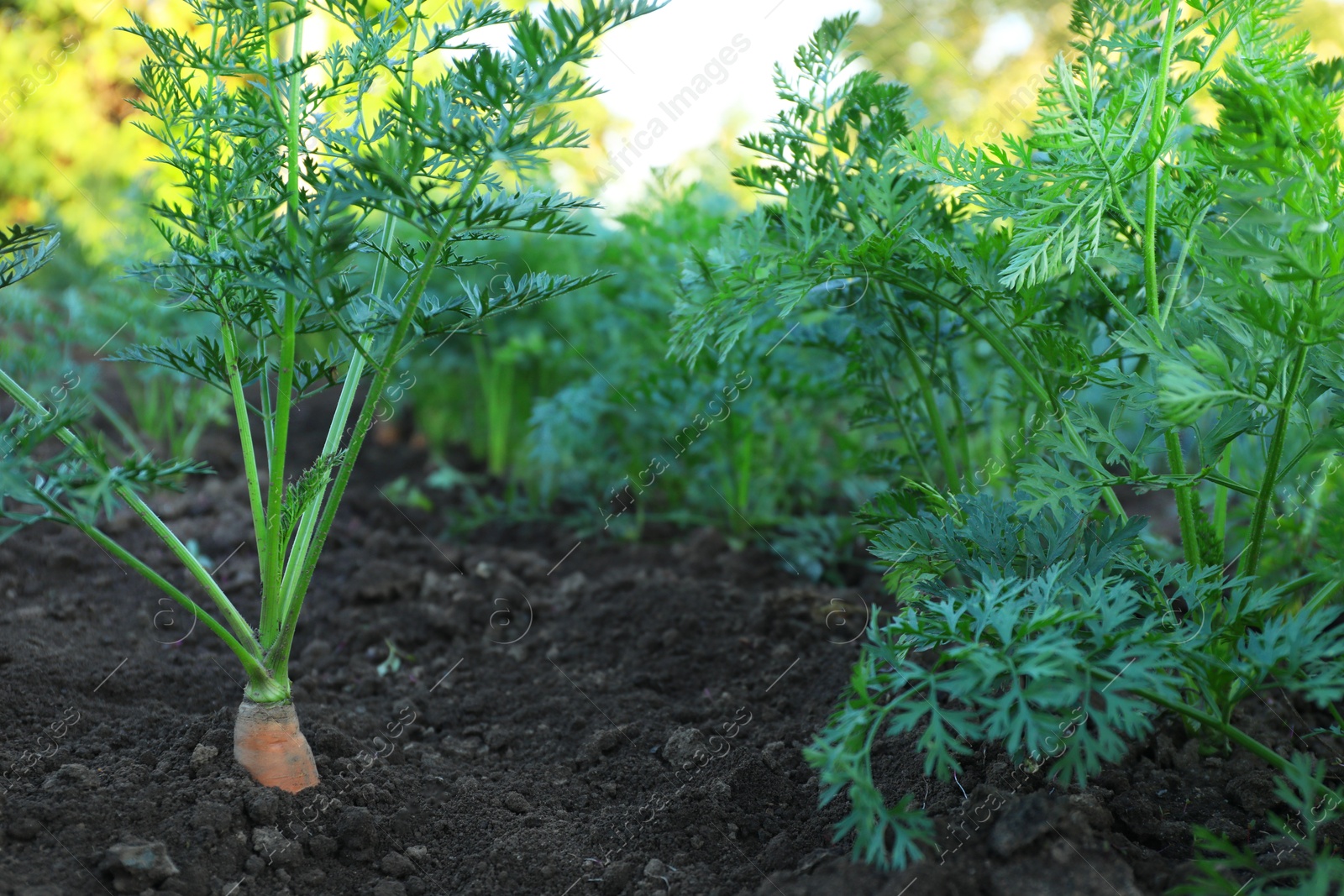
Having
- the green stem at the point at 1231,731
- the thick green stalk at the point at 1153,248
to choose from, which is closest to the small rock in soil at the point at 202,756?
the green stem at the point at 1231,731

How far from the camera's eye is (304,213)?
5.40ft

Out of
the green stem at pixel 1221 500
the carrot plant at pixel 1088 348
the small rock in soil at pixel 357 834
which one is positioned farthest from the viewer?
the green stem at pixel 1221 500

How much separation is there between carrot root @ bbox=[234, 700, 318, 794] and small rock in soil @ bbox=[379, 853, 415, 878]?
8.6 inches

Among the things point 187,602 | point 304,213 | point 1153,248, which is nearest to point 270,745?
point 187,602

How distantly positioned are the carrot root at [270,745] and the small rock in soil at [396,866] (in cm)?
22

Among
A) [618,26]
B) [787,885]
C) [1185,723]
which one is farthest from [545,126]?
[1185,723]

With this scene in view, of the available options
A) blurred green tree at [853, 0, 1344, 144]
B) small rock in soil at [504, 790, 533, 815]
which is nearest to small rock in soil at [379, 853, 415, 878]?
small rock in soil at [504, 790, 533, 815]

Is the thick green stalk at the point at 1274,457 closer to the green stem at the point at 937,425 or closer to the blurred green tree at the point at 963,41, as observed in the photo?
the green stem at the point at 937,425

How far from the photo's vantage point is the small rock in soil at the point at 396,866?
5.40ft

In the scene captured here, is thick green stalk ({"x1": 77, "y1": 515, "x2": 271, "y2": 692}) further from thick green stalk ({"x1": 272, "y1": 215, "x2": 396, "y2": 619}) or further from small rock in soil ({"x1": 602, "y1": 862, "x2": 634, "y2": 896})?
small rock in soil ({"x1": 602, "y1": 862, "x2": 634, "y2": 896})

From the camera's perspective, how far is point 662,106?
301 cm

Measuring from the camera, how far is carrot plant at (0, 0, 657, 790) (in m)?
1.37

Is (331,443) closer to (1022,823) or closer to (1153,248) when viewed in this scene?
(1022,823)

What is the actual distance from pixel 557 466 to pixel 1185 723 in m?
2.55
